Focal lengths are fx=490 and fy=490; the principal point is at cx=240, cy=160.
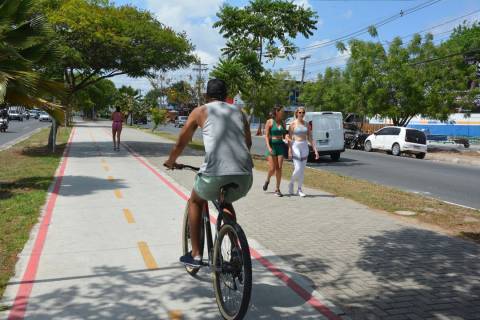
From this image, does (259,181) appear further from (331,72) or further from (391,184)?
(331,72)

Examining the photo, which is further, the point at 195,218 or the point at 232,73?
the point at 232,73

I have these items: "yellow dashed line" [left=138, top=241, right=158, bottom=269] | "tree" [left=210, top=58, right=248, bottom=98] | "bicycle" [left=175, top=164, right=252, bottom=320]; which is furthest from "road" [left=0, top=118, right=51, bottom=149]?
"bicycle" [left=175, top=164, right=252, bottom=320]

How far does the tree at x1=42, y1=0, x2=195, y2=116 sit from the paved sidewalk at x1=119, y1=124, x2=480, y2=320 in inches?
478

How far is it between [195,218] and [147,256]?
4.82 ft

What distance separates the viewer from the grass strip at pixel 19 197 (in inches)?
227

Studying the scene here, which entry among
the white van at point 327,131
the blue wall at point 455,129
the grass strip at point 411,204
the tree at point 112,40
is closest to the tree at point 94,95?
the tree at point 112,40

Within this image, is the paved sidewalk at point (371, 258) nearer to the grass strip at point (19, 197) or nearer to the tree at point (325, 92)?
the grass strip at point (19, 197)

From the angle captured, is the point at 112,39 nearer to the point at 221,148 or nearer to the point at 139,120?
the point at 221,148

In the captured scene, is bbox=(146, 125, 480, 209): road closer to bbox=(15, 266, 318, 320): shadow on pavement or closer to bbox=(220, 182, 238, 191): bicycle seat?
bbox=(15, 266, 318, 320): shadow on pavement

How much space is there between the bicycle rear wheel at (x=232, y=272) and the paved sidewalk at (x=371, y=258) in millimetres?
995

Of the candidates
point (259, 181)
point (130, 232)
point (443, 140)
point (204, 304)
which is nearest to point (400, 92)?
point (443, 140)

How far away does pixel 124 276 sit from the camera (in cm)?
503

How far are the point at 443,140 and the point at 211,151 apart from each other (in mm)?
33192

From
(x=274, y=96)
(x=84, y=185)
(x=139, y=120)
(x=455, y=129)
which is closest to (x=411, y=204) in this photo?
→ (x=84, y=185)
